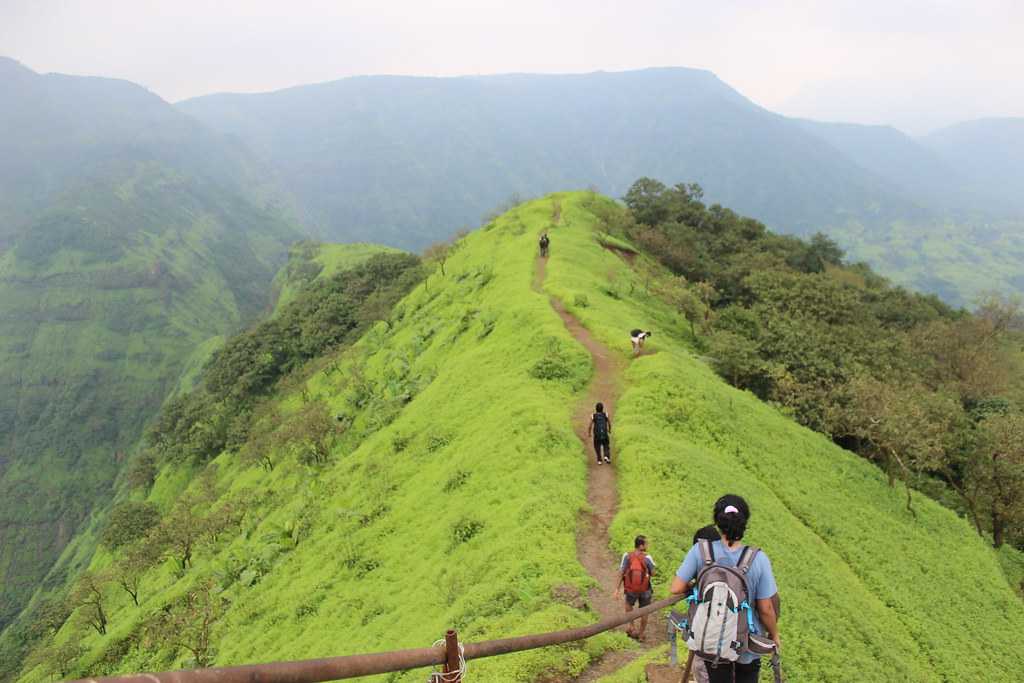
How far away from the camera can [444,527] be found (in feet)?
57.0

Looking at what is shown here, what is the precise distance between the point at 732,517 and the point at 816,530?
15708 millimetres

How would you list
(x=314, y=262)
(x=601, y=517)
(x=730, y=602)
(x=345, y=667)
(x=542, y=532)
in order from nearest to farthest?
(x=345, y=667), (x=730, y=602), (x=542, y=532), (x=601, y=517), (x=314, y=262)

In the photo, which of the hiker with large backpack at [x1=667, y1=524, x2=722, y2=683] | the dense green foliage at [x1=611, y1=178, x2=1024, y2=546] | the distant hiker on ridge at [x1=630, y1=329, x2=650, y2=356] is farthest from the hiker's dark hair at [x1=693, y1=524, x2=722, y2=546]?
the dense green foliage at [x1=611, y1=178, x2=1024, y2=546]

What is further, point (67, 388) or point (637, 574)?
point (67, 388)

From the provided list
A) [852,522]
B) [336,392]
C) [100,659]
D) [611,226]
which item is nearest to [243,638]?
[100,659]

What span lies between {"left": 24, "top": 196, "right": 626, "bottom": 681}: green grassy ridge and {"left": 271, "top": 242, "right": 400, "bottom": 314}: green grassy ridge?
378 feet

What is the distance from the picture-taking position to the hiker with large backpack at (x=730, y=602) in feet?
21.1

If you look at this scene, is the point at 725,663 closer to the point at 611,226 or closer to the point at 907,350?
the point at 907,350

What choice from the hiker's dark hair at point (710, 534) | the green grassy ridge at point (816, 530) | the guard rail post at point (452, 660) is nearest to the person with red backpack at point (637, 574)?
the green grassy ridge at point (816, 530)

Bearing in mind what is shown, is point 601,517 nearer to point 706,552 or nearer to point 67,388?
point 706,552

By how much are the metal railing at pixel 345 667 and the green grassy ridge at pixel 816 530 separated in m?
9.59

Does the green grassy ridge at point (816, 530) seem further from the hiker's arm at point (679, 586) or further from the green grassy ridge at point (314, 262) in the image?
the green grassy ridge at point (314, 262)

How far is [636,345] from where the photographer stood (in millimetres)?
25891

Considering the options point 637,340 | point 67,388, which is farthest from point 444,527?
point 67,388
